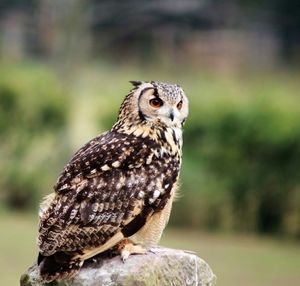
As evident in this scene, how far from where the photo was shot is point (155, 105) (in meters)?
5.31

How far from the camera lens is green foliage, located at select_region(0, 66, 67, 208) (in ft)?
54.1

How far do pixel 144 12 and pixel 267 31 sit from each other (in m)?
3.64

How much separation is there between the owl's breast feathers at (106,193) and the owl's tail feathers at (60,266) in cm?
5

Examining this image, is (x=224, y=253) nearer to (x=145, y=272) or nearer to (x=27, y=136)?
(x=27, y=136)

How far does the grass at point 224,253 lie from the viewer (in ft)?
41.2

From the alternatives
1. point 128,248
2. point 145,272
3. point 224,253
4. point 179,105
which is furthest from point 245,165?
point 145,272

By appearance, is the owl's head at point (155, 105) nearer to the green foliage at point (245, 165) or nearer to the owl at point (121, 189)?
the owl at point (121, 189)

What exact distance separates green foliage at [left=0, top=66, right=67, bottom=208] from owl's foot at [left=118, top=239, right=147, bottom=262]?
11.3 metres

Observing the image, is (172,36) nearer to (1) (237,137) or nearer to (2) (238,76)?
(2) (238,76)

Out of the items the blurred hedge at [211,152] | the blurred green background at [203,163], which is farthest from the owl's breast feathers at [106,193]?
the blurred hedge at [211,152]

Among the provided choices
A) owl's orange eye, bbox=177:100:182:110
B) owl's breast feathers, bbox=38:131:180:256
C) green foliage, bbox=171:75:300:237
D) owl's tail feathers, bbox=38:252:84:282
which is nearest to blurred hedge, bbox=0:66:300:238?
green foliage, bbox=171:75:300:237

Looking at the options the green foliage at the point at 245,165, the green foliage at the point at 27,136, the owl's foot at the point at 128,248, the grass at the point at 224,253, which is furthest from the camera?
the green foliage at the point at 27,136

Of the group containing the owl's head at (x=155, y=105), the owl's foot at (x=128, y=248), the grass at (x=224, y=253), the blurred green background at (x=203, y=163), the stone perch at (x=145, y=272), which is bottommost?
the grass at (x=224, y=253)

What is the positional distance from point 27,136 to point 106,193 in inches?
456
